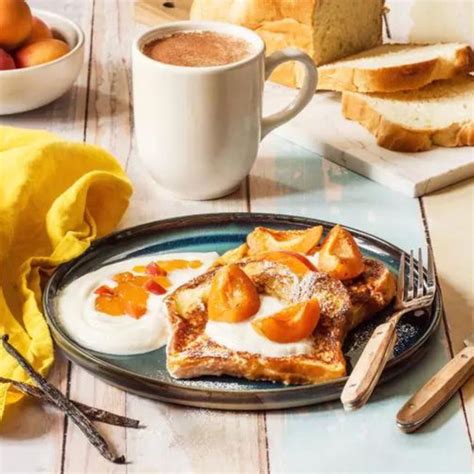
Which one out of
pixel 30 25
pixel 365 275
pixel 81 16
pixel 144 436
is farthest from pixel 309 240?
pixel 81 16

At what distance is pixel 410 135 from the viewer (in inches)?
78.2

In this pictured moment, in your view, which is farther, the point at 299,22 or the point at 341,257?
the point at 299,22

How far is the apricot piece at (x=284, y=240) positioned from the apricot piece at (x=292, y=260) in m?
0.03

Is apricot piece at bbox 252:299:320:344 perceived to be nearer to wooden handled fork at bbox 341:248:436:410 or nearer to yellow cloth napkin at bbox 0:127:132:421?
wooden handled fork at bbox 341:248:436:410

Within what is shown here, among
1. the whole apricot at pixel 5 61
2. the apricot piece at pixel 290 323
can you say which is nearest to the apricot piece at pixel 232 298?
the apricot piece at pixel 290 323

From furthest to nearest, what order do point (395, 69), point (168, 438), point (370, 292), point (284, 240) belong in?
point (395, 69) < point (284, 240) < point (370, 292) < point (168, 438)

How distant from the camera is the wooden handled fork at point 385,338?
4.11ft

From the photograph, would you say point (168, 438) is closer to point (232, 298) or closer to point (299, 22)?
point (232, 298)

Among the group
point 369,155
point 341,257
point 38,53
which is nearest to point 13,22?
point 38,53

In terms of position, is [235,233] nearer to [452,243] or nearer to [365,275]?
[365,275]

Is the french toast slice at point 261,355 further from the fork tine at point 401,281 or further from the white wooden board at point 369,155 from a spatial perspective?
the white wooden board at point 369,155

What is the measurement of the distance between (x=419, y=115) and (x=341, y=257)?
27.9 inches

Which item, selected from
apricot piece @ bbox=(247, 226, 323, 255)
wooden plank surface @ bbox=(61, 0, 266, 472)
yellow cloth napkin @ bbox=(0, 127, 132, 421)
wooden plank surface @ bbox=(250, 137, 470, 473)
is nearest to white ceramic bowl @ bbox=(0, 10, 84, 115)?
yellow cloth napkin @ bbox=(0, 127, 132, 421)

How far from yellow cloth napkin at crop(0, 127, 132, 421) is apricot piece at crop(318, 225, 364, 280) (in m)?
0.35
